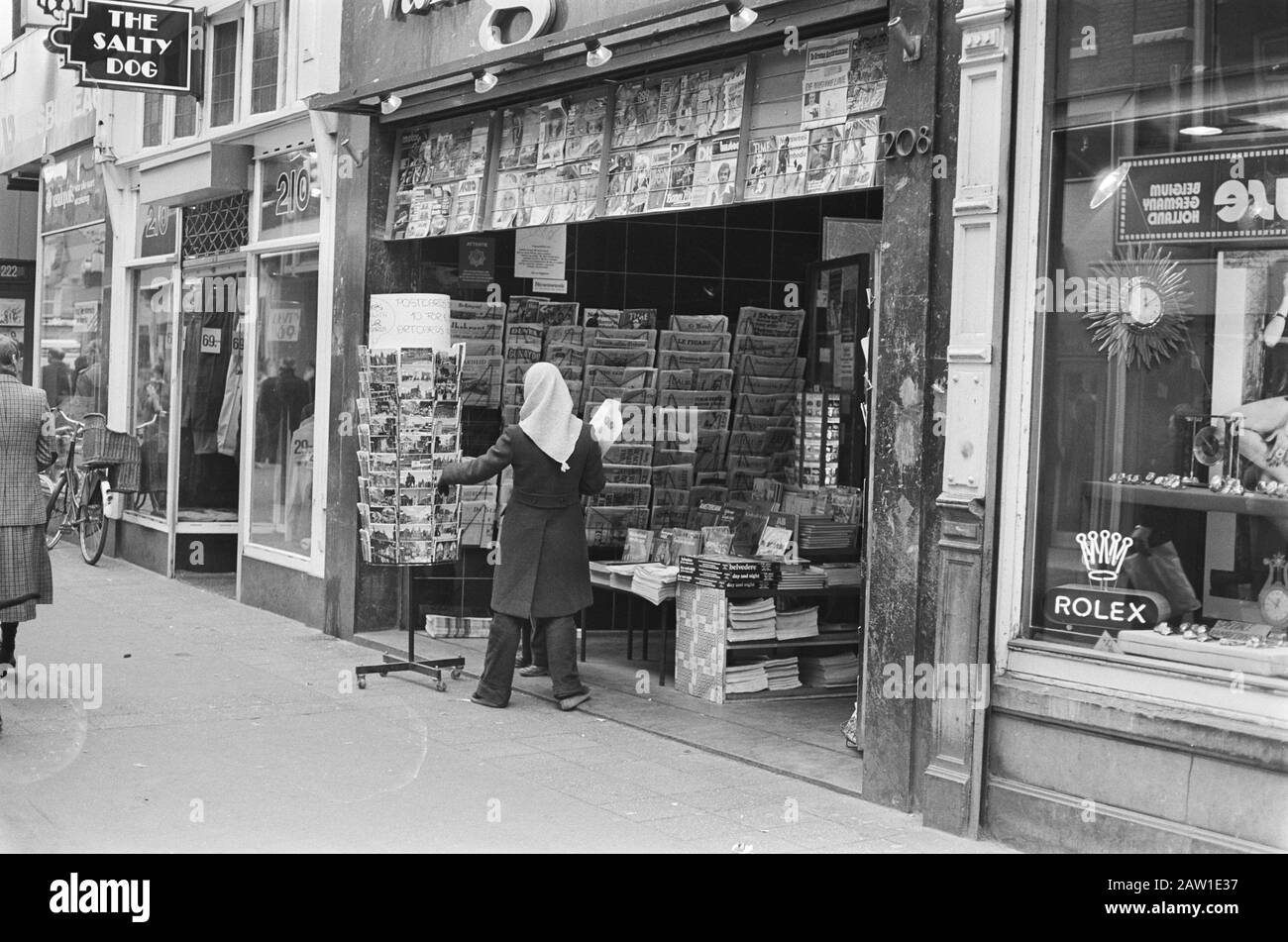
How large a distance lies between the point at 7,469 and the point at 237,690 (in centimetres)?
203

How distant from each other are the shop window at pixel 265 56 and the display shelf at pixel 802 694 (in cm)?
687

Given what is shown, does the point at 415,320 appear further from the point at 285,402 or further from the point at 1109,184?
the point at 1109,184

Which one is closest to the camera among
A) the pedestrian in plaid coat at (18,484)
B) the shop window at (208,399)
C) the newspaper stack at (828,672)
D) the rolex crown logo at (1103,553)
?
the rolex crown logo at (1103,553)

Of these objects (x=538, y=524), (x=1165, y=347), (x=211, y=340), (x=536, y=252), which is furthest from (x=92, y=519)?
(x=1165, y=347)

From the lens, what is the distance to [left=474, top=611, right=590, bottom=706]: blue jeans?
8.89 m

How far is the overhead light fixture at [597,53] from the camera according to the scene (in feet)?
27.5

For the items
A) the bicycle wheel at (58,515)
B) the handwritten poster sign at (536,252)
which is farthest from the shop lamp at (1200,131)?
the bicycle wheel at (58,515)

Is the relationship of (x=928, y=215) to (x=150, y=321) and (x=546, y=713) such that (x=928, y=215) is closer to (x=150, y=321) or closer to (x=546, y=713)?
(x=546, y=713)

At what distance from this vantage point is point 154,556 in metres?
15.2

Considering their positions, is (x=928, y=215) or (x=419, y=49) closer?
(x=928, y=215)

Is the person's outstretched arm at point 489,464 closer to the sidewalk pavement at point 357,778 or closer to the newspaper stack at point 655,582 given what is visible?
the newspaper stack at point 655,582

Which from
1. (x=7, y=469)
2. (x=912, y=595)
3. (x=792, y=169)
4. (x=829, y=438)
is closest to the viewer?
(x=912, y=595)

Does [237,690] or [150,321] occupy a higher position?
[150,321]


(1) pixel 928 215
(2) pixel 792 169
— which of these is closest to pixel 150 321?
(2) pixel 792 169
